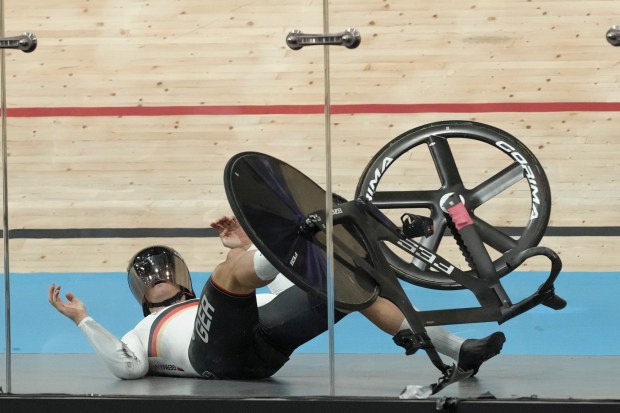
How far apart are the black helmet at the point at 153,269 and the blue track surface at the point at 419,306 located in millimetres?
37

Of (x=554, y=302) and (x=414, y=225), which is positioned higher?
(x=414, y=225)

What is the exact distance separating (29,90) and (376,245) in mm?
1001

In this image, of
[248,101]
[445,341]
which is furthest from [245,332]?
[248,101]

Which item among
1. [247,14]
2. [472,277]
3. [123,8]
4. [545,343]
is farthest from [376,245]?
[123,8]

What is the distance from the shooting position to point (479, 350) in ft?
9.34

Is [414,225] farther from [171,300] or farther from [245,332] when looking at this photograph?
[171,300]

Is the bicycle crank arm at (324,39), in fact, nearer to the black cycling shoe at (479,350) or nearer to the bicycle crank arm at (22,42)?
the bicycle crank arm at (22,42)

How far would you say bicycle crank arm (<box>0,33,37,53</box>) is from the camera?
288cm

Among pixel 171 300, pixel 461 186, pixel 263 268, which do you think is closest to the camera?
pixel 461 186

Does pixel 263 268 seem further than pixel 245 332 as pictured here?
No

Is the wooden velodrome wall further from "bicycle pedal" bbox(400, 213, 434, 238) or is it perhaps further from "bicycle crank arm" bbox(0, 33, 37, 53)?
"bicycle pedal" bbox(400, 213, 434, 238)

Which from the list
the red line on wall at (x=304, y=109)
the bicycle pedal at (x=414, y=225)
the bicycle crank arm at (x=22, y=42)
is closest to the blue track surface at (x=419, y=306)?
the bicycle pedal at (x=414, y=225)

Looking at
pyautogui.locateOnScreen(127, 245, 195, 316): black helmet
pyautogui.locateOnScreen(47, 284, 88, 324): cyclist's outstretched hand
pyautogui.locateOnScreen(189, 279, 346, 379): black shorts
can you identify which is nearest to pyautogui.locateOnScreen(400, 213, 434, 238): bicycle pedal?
pyautogui.locateOnScreen(189, 279, 346, 379): black shorts

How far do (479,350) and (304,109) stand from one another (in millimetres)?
766
